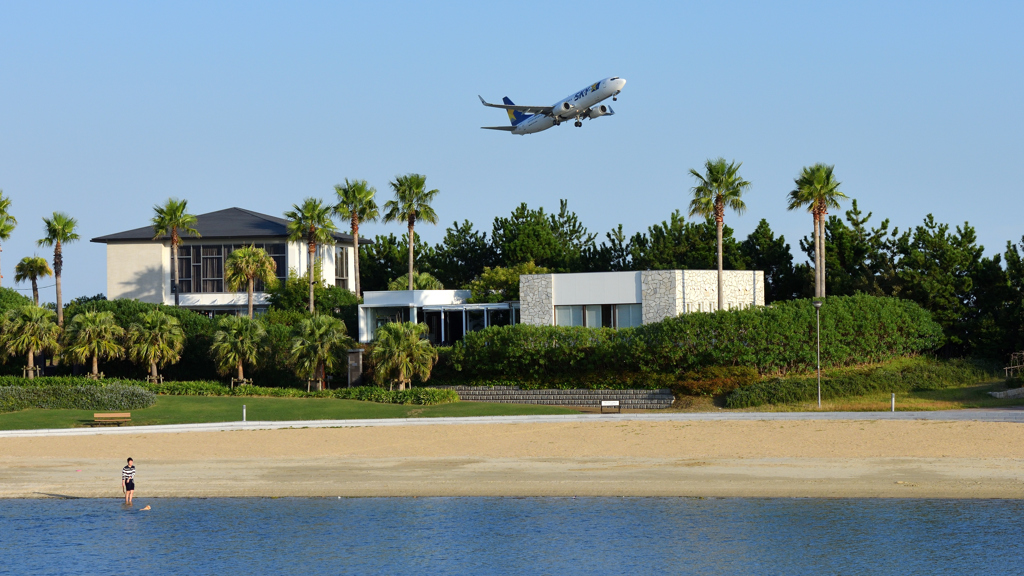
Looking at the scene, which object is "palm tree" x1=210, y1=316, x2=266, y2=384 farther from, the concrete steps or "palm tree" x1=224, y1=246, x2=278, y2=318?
"palm tree" x1=224, y1=246, x2=278, y2=318

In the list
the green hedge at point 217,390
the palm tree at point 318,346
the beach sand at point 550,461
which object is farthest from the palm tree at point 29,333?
the beach sand at point 550,461

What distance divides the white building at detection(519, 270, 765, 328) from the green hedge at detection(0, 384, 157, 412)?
864 inches

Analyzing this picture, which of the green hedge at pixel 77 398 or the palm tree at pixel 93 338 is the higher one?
the palm tree at pixel 93 338

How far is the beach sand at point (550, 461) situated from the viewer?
29219mm

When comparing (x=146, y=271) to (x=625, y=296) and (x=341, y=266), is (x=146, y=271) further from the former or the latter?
(x=625, y=296)

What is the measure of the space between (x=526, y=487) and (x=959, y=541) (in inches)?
449

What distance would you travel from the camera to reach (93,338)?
5797cm

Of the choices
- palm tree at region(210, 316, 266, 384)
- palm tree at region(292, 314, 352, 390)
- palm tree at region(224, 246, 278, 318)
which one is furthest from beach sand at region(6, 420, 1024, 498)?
palm tree at region(224, 246, 278, 318)

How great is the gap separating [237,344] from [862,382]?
33.0 metres

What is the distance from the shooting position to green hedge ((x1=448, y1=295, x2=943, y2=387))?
5269 cm

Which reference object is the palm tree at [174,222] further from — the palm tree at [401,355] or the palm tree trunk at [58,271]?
the palm tree at [401,355]

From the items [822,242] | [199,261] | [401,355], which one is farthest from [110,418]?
[822,242]

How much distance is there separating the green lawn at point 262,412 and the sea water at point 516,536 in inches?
666

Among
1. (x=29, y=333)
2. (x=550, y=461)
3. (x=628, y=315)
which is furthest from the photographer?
(x=628, y=315)
